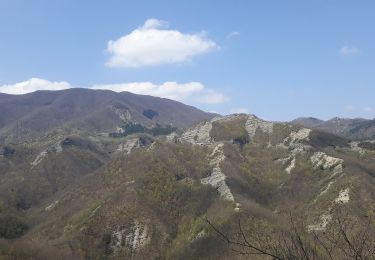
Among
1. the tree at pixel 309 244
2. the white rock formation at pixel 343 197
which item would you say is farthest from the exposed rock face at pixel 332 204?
the tree at pixel 309 244

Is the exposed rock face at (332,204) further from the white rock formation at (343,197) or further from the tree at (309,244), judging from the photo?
the tree at (309,244)

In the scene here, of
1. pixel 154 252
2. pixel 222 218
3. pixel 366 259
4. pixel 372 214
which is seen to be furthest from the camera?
pixel 154 252

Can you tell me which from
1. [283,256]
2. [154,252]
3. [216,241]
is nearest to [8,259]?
[154,252]

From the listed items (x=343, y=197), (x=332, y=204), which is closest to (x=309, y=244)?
(x=332, y=204)

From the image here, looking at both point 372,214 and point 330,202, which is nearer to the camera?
point 372,214

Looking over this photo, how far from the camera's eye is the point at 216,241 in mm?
179750

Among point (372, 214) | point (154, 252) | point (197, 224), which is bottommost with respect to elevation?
point (154, 252)

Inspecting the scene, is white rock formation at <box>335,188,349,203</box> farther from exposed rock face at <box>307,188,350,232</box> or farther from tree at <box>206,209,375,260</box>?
tree at <box>206,209,375,260</box>

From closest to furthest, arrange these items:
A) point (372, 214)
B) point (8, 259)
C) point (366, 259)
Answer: point (366, 259) < point (8, 259) < point (372, 214)

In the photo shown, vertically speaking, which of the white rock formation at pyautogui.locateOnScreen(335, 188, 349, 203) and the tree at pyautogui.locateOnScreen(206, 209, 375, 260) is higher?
the tree at pyautogui.locateOnScreen(206, 209, 375, 260)

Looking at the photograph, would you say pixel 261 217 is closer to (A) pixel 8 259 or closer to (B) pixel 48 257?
(B) pixel 48 257

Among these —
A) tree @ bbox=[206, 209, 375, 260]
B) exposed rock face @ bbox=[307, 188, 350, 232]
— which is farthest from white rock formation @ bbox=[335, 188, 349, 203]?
tree @ bbox=[206, 209, 375, 260]

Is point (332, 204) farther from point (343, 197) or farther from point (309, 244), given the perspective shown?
point (309, 244)

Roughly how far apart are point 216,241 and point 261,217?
835 inches
